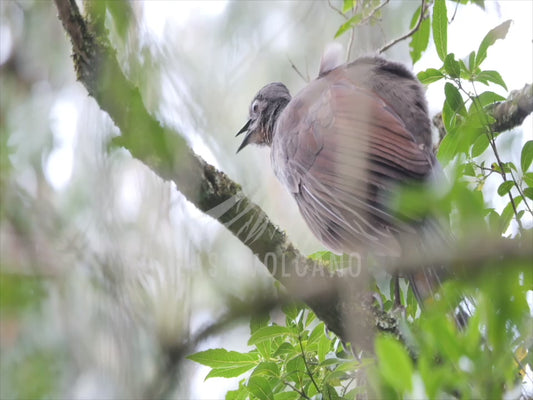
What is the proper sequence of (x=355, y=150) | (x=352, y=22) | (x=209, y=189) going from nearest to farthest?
(x=209, y=189), (x=355, y=150), (x=352, y=22)

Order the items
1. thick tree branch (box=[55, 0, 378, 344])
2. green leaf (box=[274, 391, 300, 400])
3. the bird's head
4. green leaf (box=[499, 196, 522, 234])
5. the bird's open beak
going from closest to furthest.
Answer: thick tree branch (box=[55, 0, 378, 344]) < green leaf (box=[274, 391, 300, 400]) < green leaf (box=[499, 196, 522, 234]) < the bird's open beak < the bird's head

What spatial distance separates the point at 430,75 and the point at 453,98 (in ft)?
0.59

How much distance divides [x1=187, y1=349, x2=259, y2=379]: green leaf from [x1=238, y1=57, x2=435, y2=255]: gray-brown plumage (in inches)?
26.4

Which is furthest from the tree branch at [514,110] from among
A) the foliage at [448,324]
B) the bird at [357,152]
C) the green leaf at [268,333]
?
the green leaf at [268,333]

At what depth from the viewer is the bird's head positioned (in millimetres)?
3637

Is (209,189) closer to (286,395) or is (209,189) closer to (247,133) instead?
(286,395)

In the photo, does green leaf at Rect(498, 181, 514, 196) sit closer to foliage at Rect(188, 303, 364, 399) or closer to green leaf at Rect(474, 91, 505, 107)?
green leaf at Rect(474, 91, 505, 107)

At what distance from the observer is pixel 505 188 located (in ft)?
8.02

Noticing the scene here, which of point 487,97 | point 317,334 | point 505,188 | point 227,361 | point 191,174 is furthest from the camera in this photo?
point 487,97

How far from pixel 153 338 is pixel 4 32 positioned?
5.12 feet

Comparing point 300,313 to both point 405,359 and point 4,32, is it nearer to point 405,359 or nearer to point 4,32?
point 405,359

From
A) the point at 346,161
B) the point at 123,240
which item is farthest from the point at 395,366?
the point at 346,161

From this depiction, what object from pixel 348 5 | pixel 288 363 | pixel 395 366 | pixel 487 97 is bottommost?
pixel 395 366

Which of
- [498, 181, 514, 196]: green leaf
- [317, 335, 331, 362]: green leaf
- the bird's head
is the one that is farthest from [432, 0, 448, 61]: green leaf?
[317, 335, 331, 362]: green leaf
